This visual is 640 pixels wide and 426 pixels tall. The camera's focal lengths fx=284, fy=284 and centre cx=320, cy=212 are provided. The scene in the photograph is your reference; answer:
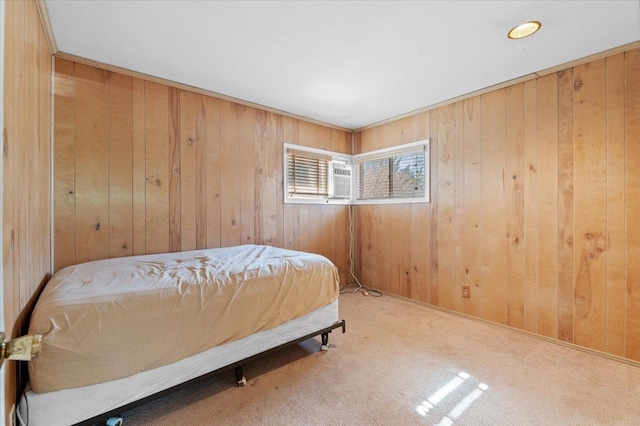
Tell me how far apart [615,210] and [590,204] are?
14 cm

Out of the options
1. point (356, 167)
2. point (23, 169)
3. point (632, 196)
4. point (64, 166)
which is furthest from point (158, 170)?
point (632, 196)

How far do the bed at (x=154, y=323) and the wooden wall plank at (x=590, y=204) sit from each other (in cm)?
195

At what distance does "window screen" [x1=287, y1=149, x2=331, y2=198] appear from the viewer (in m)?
3.42

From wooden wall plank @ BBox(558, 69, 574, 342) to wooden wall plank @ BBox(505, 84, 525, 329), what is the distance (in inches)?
10.2

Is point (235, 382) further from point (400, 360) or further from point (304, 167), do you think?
point (304, 167)

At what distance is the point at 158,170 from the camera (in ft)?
8.16

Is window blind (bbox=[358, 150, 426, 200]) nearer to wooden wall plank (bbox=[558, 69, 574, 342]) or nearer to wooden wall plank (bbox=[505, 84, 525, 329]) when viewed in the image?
wooden wall plank (bbox=[505, 84, 525, 329])

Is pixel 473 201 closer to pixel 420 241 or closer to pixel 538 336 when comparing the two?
pixel 420 241

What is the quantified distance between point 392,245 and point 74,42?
11.2 feet

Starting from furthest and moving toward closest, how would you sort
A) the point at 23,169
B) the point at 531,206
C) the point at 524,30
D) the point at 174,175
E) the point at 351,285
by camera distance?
the point at 351,285 < the point at 174,175 < the point at 531,206 < the point at 524,30 < the point at 23,169

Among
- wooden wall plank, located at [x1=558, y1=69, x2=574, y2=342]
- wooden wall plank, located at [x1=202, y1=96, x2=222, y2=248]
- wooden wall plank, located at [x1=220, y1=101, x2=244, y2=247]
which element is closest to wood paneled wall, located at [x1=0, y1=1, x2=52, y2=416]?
wooden wall plank, located at [x1=202, y1=96, x2=222, y2=248]

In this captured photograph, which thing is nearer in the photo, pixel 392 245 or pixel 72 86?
pixel 72 86

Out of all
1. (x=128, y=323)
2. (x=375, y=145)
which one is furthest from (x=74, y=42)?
(x=375, y=145)

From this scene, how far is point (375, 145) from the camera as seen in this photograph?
3771mm
